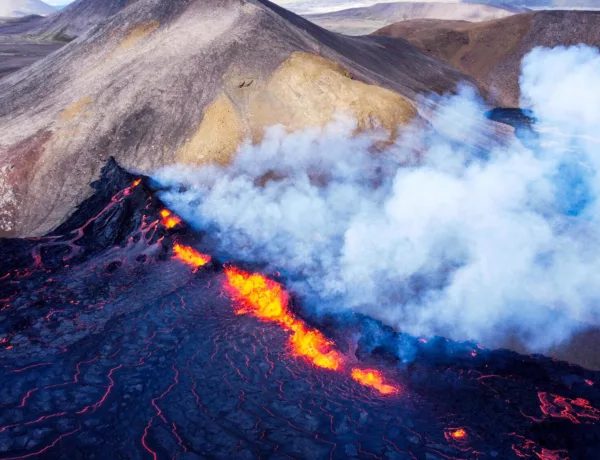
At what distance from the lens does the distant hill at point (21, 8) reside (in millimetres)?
129900

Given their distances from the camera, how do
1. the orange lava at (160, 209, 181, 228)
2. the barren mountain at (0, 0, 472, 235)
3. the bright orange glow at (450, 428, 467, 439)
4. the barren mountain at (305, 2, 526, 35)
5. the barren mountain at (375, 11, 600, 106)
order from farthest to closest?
the barren mountain at (305, 2, 526, 35), the barren mountain at (375, 11, 600, 106), the barren mountain at (0, 0, 472, 235), the orange lava at (160, 209, 181, 228), the bright orange glow at (450, 428, 467, 439)

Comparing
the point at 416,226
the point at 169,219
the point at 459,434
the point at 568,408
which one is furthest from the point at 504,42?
the point at 459,434

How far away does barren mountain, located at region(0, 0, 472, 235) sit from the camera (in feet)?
52.5

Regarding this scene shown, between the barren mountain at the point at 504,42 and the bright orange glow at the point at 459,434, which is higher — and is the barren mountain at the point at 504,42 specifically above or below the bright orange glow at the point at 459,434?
above

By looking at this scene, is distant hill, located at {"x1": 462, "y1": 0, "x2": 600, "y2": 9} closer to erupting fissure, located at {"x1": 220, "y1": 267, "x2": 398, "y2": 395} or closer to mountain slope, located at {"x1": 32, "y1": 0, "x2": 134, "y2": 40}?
mountain slope, located at {"x1": 32, "y1": 0, "x2": 134, "y2": 40}

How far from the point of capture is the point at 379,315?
9.14 m

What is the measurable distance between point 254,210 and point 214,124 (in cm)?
584

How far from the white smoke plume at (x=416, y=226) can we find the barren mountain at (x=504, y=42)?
21.4 metres

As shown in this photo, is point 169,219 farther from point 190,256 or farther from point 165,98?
point 165,98

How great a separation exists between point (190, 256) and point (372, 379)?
6751mm

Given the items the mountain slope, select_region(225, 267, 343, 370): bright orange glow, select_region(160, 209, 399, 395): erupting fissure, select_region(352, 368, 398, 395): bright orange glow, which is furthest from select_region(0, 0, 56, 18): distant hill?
select_region(352, 368, 398, 395): bright orange glow

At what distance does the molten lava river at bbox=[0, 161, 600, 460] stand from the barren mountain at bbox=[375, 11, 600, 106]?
35.4m

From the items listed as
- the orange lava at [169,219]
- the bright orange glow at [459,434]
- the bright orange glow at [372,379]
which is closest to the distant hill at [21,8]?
the orange lava at [169,219]

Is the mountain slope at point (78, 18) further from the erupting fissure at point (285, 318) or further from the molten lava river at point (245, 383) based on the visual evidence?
the erupting fissure at point (285, 318)
